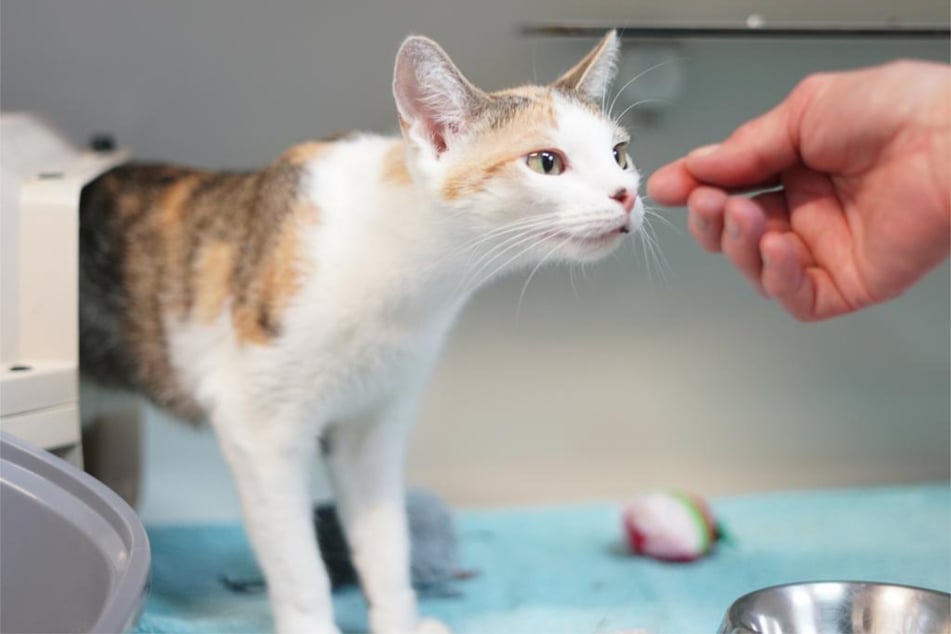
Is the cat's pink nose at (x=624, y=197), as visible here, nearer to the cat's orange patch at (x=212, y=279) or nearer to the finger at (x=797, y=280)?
the finger at (x=797, y=280)

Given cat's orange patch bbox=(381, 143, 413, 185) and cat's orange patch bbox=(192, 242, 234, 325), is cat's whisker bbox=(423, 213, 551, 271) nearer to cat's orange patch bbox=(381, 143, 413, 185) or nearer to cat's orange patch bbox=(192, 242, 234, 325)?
cat's orange patch bbox=(381, 143, 413, 185)

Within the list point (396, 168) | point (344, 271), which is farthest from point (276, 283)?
point (396, 168)

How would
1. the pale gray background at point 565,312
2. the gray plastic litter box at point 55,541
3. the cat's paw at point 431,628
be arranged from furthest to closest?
1. the pale gray background at point 565,312
2. the cat's paw at point 431,628
3. the gray plastic litter box at point 55,541

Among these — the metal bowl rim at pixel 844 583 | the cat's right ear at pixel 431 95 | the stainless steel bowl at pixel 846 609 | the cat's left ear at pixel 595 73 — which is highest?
the cat's left ear at pixel 595 73

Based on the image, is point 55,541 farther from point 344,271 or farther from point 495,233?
point 495,233

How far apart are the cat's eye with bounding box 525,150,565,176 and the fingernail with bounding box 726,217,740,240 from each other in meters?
0.18

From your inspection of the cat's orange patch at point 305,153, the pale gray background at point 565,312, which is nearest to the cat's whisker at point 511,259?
the cat's orange patch at point 305,153

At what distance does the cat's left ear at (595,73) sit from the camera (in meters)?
1.21

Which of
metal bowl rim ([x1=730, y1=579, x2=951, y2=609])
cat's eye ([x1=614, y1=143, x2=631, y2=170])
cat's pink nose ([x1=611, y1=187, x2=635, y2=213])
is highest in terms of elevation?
cat's eye ([x1=614, y1=143, x2=631, y2=170])

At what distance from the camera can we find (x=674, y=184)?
1.11 meters

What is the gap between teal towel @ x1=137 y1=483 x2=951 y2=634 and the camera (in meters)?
1.25

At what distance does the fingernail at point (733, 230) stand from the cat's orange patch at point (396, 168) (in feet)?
1.16

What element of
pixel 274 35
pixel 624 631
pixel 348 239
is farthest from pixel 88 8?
pixel 624 631

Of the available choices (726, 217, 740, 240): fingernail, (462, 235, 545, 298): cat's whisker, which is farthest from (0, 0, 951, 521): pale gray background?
(726, 217, 740, 240): fingernail
